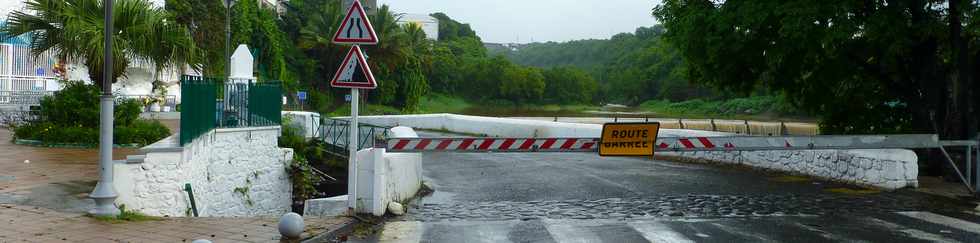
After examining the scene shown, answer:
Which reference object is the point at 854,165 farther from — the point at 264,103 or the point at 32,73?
the point at 32,73

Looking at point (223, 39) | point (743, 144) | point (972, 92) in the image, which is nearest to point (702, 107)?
point (223, 39)

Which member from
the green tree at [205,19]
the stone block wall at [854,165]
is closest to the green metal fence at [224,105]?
the stone block wall at [854,165]

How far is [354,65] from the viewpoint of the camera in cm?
1113

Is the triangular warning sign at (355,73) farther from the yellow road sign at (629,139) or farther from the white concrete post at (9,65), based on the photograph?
the white concrete post at (9,65)

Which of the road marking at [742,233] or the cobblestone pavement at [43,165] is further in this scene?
the cobblestone pavement at [43,165]

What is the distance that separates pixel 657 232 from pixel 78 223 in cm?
641

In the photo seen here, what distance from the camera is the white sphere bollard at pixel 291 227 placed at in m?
9.07

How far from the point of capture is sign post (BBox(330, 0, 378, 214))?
431 inches

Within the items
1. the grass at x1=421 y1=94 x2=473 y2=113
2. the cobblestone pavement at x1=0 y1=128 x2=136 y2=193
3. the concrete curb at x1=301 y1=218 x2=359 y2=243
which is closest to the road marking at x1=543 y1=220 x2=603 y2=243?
the concrete curb at x1=301 y1=218 x2=359 y2=243

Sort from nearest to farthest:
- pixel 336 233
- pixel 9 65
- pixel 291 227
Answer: pixel 291 227
pixel 336 233
pixel 9 65

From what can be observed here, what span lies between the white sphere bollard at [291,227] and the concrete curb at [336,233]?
129 millimetres

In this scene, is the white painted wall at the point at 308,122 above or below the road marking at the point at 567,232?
above

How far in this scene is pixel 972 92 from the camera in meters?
17.4

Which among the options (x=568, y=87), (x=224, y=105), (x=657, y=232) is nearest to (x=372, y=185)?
(x=657, y=232)
